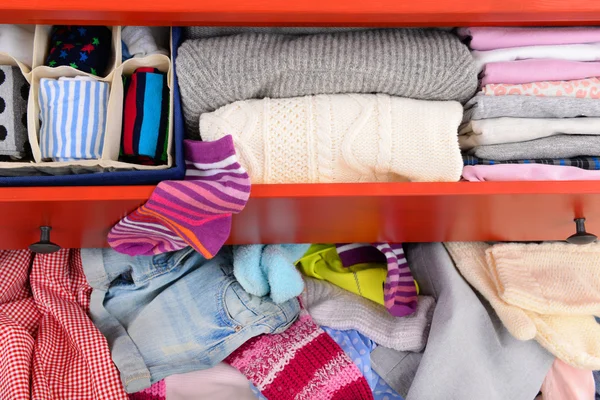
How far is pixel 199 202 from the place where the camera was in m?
0.62

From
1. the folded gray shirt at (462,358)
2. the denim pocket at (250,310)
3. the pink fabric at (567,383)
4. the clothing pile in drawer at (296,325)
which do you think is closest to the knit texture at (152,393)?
the clothing pile in drawer at (296,325)

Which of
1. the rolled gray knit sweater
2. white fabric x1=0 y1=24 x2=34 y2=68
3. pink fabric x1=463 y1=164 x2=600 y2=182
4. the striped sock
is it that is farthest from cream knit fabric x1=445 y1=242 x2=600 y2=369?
white fabric x1=0 y1=24 x2=34 y2=68

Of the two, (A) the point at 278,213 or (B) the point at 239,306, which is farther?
(B) the point at 239,306

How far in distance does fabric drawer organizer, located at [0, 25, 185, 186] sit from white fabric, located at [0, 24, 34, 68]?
0.01 metres

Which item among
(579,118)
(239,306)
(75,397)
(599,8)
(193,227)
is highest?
(599,8)

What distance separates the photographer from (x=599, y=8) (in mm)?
564

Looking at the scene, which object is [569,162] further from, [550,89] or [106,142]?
[106,142]

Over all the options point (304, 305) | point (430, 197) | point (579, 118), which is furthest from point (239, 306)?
point (579, 118)

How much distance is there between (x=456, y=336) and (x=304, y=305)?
229 mm

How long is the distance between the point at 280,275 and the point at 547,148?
0.38m

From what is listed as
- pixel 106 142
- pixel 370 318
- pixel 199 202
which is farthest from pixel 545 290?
pixel 106 142

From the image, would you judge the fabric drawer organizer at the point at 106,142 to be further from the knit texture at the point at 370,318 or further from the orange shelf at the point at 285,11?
the knit texture at the point at 370,318

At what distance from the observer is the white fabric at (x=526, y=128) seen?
26.4 inches

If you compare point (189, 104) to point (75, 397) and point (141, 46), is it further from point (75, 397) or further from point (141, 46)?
point (75, 397)
